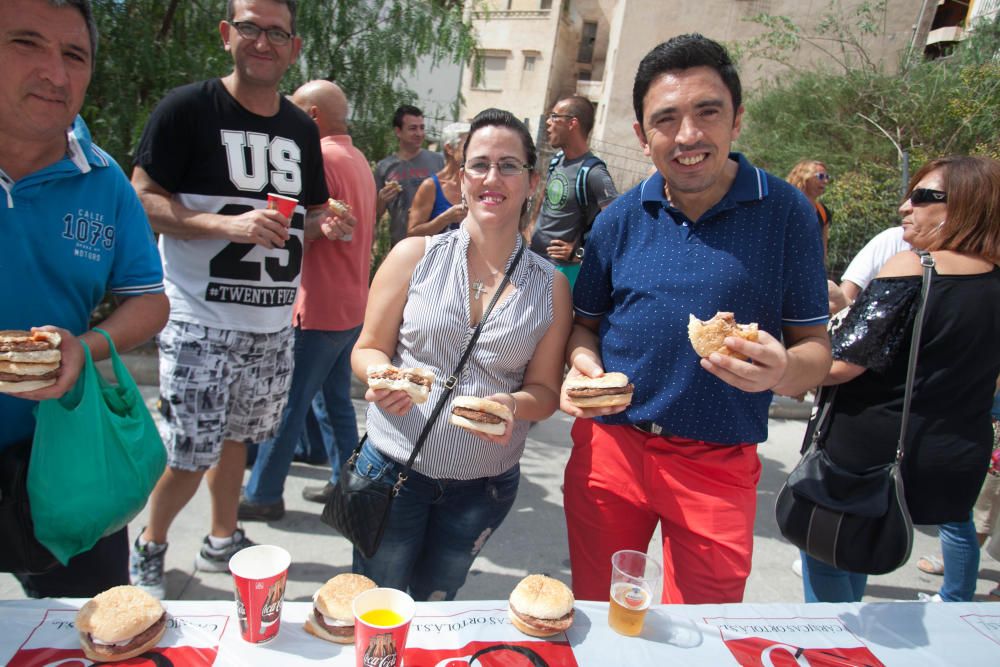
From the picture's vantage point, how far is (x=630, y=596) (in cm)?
160

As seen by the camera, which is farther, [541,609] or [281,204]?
[281,204]

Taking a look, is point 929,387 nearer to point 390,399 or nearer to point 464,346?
point 464,346

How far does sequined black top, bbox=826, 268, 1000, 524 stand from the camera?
2.37 meters

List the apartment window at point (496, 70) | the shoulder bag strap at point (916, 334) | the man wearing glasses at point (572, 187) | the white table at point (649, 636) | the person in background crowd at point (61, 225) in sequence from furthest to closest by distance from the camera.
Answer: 1. the apartment window at point (496, 70)
2. the man wearing glasses at point (572, 187)
3. the shoulder bag strap at point (916, 334)
4. the person in background crowd at point (61, 225)
5. the white table at point (649, 636)

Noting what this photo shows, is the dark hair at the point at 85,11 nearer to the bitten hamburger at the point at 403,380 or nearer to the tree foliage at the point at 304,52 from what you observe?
the bitten hamburger at the point at 403,380

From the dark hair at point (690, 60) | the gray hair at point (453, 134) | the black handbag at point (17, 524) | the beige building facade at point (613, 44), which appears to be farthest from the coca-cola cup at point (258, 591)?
the beige building facade at point (613, 44)

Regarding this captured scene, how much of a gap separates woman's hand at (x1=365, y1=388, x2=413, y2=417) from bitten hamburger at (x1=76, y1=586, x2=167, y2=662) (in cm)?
73

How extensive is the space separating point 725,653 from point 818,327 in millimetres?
1049

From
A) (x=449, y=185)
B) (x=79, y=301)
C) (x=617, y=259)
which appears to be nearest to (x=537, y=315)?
(x=617, y=259)

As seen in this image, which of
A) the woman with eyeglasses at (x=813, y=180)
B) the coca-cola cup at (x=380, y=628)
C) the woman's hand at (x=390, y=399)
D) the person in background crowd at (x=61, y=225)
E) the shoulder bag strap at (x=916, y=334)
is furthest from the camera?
the woman with eyeglasses at (x=813, y=180)

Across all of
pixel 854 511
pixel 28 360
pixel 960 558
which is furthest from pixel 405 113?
pixel 960 558

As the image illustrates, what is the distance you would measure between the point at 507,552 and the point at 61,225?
2922 millimetres

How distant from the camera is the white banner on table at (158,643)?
4.34 ft

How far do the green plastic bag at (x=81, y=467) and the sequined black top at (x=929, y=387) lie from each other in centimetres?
260
